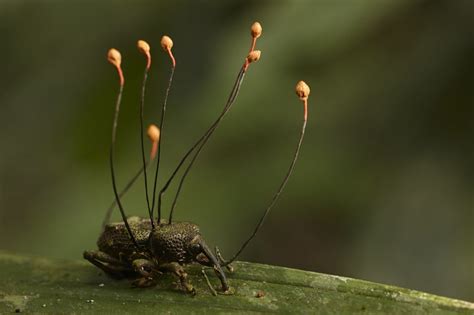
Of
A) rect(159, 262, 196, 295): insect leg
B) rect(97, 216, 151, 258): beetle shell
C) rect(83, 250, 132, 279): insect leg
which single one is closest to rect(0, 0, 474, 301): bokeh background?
rect(97, 216, 151, 258): beetle shell

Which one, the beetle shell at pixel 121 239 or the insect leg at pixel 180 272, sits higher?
the beetle shell at pixel 121 239

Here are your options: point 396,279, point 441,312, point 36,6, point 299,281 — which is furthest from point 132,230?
point 36,6

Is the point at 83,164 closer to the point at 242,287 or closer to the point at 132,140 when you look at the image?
the point at 132,140

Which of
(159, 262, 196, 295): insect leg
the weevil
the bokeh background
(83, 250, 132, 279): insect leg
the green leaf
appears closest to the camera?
the green leaf

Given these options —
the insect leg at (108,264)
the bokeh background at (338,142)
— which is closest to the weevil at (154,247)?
the insect leg at (108,264)

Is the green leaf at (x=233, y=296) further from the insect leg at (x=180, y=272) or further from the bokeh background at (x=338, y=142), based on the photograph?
the bokeh background at (x=338, y=142)

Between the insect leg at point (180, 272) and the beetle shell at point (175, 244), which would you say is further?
the beetle shell at point (175, 244)

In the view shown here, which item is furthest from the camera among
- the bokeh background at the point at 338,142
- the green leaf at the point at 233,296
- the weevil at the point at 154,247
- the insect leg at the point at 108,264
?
the bokeh background at the point at 338,142

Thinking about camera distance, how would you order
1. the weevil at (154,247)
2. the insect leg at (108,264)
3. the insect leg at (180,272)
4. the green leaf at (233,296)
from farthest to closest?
the insect leg at (108,264)
the weevil at (154,247)
the insect leg at (180,272)
the green leaf at (233,296)

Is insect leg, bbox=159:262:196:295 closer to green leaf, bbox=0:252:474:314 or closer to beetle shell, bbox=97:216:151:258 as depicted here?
green leaf, bbox=0:252:474:314
